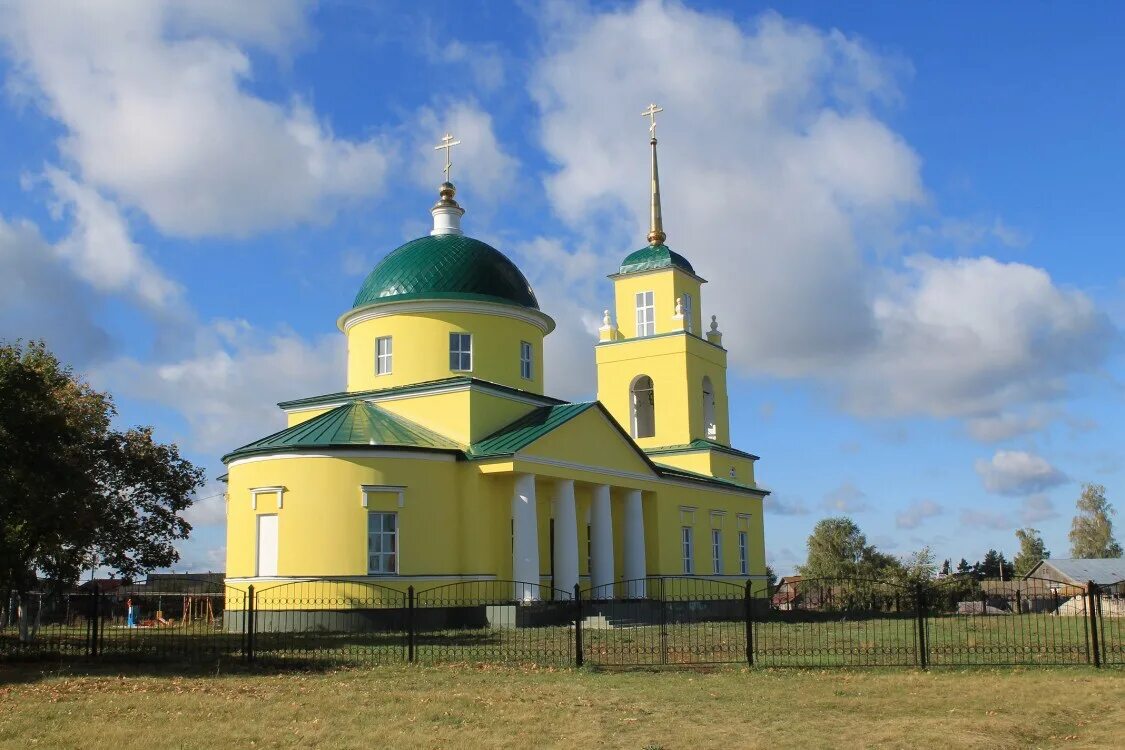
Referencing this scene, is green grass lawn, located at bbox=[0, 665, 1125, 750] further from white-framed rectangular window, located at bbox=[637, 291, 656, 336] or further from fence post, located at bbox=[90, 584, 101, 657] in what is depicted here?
white-framed rectangular window, located at bbox=[637, 291, 656, 336]

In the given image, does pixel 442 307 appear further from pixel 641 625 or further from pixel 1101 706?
pixel 1101 706

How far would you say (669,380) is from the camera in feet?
131

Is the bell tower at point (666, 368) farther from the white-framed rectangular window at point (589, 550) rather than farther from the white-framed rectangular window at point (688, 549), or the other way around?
the white-framed rectangular window at point (589, 550)

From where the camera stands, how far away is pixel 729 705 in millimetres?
12773

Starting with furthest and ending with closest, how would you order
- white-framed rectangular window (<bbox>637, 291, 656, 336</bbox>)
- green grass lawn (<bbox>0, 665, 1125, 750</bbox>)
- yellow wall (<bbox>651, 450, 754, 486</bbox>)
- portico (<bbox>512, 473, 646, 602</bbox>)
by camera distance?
white-framed rectangular window (<bbox>637, 291, 656, 336</bbox>)
yellow wall (<bbox>651, 450, 754, 486</bbox>)
portico (<bbox>512, 473, 646, 602</bbox>)
green grass lawn (<bbox>0, 665, 1125, 750</bbox>)

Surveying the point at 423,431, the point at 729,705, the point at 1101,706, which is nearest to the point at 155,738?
the point at 729,705

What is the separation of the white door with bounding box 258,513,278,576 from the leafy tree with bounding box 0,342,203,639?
5.59 feet

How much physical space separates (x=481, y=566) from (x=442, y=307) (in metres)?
7.57

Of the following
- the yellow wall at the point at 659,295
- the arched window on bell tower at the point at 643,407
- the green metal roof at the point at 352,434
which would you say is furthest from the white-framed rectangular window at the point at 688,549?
the green metal roof at the point at 352,434

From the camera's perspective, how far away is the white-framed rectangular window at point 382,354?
30984 millimetres

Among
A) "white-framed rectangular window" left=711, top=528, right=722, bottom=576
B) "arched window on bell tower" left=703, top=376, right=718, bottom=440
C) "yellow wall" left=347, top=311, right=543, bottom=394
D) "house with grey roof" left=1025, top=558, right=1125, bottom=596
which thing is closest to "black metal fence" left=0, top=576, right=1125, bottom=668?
"white-framed rectangular window" left=711, top=528, right=722, bottom=576

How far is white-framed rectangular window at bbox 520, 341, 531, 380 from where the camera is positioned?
3191cm

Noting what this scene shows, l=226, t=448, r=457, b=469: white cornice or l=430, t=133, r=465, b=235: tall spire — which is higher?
l=430, t=133, r=465, b=235: tall spire

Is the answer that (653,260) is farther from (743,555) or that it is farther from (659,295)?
(743,555)
